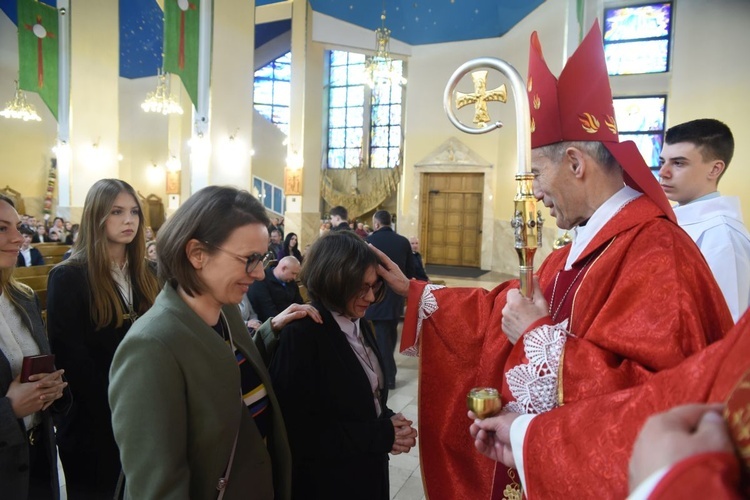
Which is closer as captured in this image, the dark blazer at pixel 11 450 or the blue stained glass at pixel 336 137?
the dark blazer at pixel 11 450

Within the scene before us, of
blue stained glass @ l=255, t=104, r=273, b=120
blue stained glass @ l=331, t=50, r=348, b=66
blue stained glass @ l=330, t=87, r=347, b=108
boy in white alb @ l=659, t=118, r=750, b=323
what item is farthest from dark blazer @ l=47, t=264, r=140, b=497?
blue stained glass @ l=255, t=104, r=273, b=120

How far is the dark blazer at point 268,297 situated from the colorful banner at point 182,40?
23.3 feet

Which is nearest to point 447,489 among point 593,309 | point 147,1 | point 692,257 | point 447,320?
point 447,320

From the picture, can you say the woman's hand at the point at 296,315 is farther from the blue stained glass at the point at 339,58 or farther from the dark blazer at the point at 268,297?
the blue stained glass at the point at 339,58

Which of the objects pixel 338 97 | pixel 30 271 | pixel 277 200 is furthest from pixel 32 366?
pixel 338 97

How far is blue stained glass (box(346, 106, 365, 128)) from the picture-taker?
1892cm

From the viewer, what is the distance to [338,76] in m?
19.4

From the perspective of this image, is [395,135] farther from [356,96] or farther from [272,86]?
[272,86]

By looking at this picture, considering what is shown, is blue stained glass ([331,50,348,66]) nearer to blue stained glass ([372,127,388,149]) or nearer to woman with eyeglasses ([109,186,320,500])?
blue stained glass ([372,127,388,149])

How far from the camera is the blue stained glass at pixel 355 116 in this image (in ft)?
62.1

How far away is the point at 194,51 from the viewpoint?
945 cm

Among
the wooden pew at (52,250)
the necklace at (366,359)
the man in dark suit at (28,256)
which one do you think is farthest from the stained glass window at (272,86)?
the necklace at (366,359)

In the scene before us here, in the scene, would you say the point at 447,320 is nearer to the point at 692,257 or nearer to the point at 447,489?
the point at 447,489

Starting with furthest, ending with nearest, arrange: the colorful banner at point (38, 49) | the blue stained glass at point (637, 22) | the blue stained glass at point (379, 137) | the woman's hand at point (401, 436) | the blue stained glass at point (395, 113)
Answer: the blue stained glass at point (379, 137), the blue stained glass at point (395, 113), the colorful banner at point (38, 49), the blue stained glass at point (637, 22), the woman's hand at point (401, 436)
